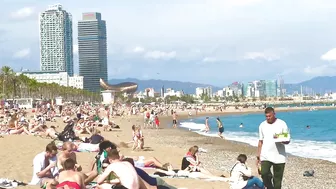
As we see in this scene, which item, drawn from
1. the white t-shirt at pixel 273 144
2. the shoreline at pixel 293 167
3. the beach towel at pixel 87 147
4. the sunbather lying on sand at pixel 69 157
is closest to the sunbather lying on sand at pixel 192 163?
the shoreline at pixel 293 167

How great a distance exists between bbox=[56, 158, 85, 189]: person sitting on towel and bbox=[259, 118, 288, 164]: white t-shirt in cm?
→ 292

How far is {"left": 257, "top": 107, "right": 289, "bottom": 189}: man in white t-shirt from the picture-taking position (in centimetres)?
785

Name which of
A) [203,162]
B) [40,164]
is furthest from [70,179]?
[203,162]

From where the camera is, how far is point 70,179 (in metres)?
6.80

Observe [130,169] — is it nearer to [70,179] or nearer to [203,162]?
[70,179]

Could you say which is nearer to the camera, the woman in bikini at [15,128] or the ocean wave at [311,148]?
the ocean wave at [311,148]

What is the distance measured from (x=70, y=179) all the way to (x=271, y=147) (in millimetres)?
3127

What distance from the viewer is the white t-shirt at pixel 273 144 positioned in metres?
7.87

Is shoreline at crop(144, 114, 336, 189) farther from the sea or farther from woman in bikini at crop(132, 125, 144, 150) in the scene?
woman in bikini at crop(132, 125, 144, 150)

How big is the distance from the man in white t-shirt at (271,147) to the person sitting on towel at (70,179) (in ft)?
9.56

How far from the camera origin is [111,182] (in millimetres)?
7238

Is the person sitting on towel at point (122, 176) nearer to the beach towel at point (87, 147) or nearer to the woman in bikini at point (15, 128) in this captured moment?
the beach towel at point (87, 147)

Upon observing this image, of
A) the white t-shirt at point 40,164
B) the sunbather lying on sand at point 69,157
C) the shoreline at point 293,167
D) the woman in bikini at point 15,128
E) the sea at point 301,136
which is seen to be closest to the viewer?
the sunbather lying on sand at point 69,157

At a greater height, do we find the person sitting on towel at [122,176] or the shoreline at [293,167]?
the person sitting on towel at [122,176]
